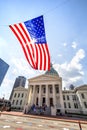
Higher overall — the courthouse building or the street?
the courthouse building

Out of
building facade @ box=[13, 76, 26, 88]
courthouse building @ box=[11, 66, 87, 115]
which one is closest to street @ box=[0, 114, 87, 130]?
courthouse building @ box=[11, 66, 87, 115]

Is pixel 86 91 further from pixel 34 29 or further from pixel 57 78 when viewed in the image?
pixel 34 29

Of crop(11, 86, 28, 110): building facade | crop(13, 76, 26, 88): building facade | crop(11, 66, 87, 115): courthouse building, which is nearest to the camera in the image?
crop(11, 66, 87, 115): courthouse building

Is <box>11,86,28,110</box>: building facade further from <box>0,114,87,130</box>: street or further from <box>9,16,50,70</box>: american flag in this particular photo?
<box>9,16,50,70</box>: american flag

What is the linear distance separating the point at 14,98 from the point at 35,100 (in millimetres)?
21299

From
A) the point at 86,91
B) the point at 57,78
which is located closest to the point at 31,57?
the point at 57,78

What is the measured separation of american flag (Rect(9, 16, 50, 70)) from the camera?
6.42 meters

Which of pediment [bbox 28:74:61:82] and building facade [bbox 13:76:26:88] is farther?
building facade [bbox 13:76:26:88]

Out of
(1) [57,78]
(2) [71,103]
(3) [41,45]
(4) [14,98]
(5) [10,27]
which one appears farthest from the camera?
(4) [14,98]

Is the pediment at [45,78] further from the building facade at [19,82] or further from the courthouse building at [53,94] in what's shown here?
the building facade at [19,82]

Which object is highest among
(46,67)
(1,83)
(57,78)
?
(1,83)

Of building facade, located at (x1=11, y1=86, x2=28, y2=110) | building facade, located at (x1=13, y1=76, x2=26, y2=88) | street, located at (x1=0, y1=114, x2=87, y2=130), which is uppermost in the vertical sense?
building facade, located at (x1=13, y1=76, x2=26, y2=88)

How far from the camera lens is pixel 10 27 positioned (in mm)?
6387

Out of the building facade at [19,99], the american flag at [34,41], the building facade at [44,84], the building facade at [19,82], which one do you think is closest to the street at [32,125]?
the american flag at [34,41]
